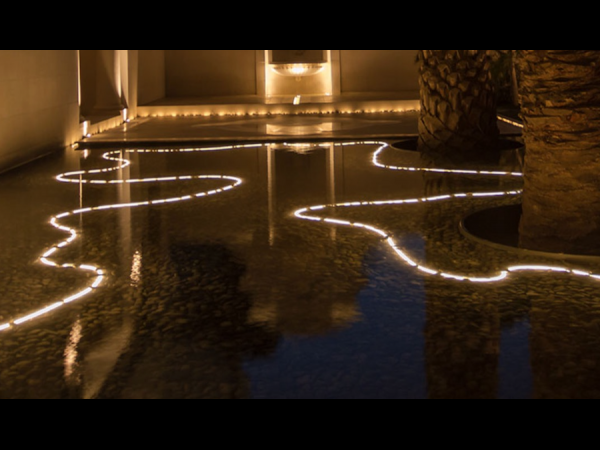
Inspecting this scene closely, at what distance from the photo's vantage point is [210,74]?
18078 millimetres

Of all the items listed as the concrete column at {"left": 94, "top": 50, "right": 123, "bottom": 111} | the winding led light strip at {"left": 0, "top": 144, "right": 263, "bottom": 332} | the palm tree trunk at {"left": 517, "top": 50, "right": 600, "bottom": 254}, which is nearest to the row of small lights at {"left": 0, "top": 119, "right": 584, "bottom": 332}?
the winding led light strip at {"left": 0, "top": 144, "right": 263, "bottom": 332}

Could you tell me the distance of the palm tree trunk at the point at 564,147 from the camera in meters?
5.14

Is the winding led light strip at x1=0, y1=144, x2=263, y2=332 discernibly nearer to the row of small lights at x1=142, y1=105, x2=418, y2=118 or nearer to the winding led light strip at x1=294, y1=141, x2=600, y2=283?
the winding led light strip at x1=294, y1=141, x2=600, y2=283

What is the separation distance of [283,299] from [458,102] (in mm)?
5563


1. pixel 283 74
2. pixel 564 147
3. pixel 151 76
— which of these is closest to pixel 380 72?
pixel 283 74

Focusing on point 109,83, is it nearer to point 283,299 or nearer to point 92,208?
point 92,208

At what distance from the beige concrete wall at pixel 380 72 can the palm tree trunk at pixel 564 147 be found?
12.7m

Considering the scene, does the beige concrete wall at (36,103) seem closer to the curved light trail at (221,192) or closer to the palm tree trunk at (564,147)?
the curved light trail at (221,192)

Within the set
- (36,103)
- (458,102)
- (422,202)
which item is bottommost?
(422,202)

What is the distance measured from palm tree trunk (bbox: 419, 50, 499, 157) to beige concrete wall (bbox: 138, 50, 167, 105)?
7.21 meters

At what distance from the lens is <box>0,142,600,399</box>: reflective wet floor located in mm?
3432

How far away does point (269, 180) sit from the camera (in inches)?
323

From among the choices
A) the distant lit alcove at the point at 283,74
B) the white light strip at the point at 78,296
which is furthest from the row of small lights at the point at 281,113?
the white light strip at the point at 78,296
